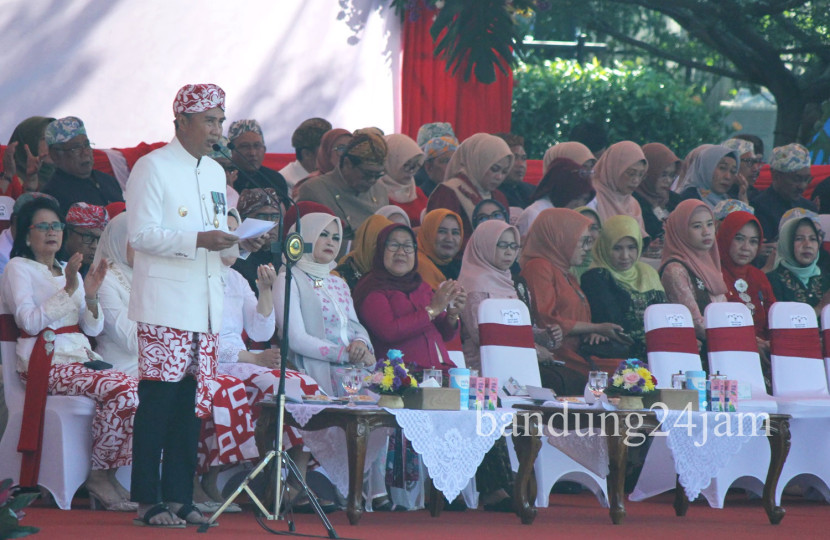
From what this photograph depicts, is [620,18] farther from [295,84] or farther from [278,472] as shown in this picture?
[278,472]

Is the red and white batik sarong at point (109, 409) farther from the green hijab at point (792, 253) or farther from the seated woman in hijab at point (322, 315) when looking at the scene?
the green hijab at point (792, 253)

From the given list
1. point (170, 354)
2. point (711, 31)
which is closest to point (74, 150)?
point (170, 354)

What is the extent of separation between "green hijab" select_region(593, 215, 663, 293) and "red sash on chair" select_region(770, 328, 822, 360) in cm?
73

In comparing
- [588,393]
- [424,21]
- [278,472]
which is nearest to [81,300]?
[278,472]

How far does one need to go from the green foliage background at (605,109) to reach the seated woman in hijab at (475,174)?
5412mm

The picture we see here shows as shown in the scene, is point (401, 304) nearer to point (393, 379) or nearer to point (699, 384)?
point (393, 379)

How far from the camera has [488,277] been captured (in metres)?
6.75

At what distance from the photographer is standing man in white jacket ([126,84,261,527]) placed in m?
4.38

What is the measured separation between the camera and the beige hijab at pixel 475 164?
7758 mm

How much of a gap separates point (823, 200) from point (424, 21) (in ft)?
11.0

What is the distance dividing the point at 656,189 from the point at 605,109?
16.4 ft

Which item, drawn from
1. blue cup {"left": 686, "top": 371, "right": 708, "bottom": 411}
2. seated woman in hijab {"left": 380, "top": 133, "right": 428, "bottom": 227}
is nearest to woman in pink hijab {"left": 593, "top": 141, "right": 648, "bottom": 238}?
seated woman in hijab {"left": 380, "top": 133, "right": 428, "bottom": 227}

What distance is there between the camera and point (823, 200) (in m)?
9.30

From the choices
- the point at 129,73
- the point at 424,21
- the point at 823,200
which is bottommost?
the point at 823,200
